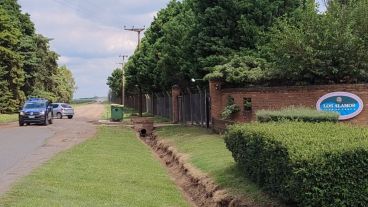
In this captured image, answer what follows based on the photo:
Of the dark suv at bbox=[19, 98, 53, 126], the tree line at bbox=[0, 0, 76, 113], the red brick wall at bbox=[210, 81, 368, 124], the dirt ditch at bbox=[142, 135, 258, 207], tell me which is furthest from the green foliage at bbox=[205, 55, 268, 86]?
the tree line at bbox=[0, 0, 76, 113]

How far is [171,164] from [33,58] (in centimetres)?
5352

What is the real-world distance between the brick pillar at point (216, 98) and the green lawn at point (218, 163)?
2.03 metres

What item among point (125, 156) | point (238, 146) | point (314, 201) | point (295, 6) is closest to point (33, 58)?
point (295, 6)

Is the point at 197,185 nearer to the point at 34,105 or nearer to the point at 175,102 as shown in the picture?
the point at 175,102

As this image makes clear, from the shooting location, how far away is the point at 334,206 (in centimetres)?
777

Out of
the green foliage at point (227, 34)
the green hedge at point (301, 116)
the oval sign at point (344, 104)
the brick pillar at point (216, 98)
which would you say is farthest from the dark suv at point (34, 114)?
the green hedge at point (301, 116)

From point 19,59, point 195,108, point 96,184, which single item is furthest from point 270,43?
point 19,59

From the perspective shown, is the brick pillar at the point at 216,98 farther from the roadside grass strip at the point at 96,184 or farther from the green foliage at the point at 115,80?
the green foliage at the point at 115,80

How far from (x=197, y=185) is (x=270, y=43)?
384 inches

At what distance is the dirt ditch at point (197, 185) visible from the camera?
36.4 feet

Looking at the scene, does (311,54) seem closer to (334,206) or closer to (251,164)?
(251,164)

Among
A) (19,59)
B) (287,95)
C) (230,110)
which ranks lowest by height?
(230,110)

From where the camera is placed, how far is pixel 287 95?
19.8 meters

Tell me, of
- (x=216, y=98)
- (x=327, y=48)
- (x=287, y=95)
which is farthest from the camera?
(x=216, y=98)
